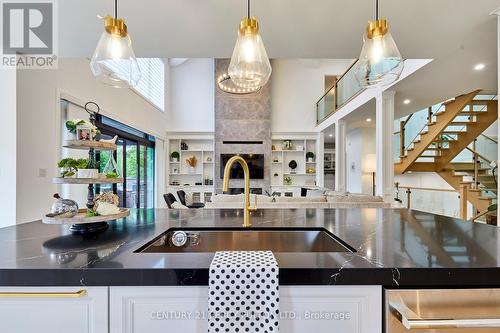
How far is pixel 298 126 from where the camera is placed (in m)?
8.40

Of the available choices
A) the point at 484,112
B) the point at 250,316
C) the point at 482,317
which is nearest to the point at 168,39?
the point at 250,316

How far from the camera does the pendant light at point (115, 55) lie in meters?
1.48

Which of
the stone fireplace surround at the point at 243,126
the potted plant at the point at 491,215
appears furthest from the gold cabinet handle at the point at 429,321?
the stone fireplace surround at the point at 243,126

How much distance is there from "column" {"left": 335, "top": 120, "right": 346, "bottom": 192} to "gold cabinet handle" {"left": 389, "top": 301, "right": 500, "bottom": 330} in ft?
19.9

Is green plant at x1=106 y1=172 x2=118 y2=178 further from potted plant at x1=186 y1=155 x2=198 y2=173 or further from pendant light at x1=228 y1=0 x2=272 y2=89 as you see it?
potted plant at x1=186 y1=155 x2=198 y2=173

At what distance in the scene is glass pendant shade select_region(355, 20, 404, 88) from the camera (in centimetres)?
158

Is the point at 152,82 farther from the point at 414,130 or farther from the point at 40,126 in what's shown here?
the point at 414,130

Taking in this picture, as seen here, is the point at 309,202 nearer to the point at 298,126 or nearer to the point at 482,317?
the point at 482,317

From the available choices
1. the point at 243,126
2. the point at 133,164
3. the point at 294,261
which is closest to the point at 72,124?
the point at 294,261

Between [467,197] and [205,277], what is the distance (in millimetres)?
6521

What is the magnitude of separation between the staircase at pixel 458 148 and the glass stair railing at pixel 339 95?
75.9 inches

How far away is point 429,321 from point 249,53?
1468 mm

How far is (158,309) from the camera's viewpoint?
83cm

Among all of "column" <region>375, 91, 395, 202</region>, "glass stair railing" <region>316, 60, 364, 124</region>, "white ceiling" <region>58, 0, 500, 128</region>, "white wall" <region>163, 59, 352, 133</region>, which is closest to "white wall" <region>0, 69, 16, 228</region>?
"white ceiling" <region>58, 0, 500, 128</region>
